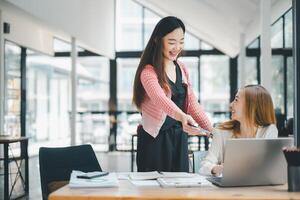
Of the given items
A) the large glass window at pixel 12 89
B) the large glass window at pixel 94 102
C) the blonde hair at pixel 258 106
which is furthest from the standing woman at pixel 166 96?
the large glass window at pixel 94 102

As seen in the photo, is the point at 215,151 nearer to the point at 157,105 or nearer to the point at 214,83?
the point at 157,105

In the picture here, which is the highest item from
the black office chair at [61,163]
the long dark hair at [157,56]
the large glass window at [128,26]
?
the large glass window at [128,26]

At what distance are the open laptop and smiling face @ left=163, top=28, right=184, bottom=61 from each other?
0.69m

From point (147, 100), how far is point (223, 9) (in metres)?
6.19

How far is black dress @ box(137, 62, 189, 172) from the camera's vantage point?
220 cm

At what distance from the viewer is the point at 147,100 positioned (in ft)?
7.27

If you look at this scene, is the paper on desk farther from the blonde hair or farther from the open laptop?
the blonde hair

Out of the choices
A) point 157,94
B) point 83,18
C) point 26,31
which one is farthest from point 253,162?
point 26,31

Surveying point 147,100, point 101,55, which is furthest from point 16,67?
point 147,100

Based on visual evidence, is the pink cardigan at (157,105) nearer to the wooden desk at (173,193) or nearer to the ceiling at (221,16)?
the wooden desk at (173,193)

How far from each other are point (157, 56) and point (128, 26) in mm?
10359

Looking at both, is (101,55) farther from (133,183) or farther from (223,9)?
(133,183)

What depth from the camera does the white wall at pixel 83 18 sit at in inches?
273

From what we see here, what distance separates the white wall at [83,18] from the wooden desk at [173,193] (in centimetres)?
489
